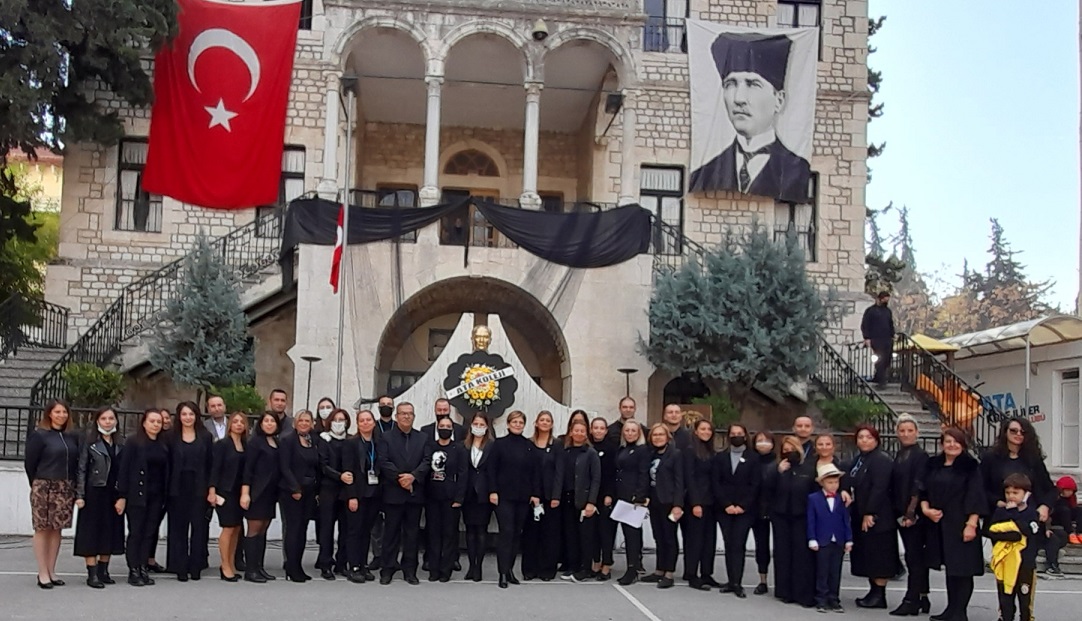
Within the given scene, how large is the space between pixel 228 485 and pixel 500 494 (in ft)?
8.30

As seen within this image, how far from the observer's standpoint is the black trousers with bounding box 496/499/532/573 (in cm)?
1028

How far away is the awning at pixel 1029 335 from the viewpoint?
2003cm

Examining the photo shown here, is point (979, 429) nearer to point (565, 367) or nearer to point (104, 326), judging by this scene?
point (565, 367)

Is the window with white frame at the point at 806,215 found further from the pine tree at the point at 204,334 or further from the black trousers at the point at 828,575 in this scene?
the black trousers at the point at 828,575

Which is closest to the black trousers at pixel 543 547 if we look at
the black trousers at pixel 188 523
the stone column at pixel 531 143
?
the black trousers at pixel 188 523

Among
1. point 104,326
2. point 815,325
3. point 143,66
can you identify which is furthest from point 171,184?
point 815,325

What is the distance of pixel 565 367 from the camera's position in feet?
60.3

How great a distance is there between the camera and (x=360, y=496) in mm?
10391

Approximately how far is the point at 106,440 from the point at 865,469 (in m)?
6.77

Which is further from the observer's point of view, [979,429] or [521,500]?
[979,429]

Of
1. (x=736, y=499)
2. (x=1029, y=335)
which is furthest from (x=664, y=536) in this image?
(x=1029, y=335)

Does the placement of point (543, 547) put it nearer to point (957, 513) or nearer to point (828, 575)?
point (828, 575)

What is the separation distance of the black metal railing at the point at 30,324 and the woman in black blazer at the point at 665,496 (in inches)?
511

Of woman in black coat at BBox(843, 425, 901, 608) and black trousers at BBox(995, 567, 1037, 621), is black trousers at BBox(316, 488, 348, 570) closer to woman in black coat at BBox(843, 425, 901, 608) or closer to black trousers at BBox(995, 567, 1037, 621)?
woman in black coat at BBox(843, 425, 901, 608)
